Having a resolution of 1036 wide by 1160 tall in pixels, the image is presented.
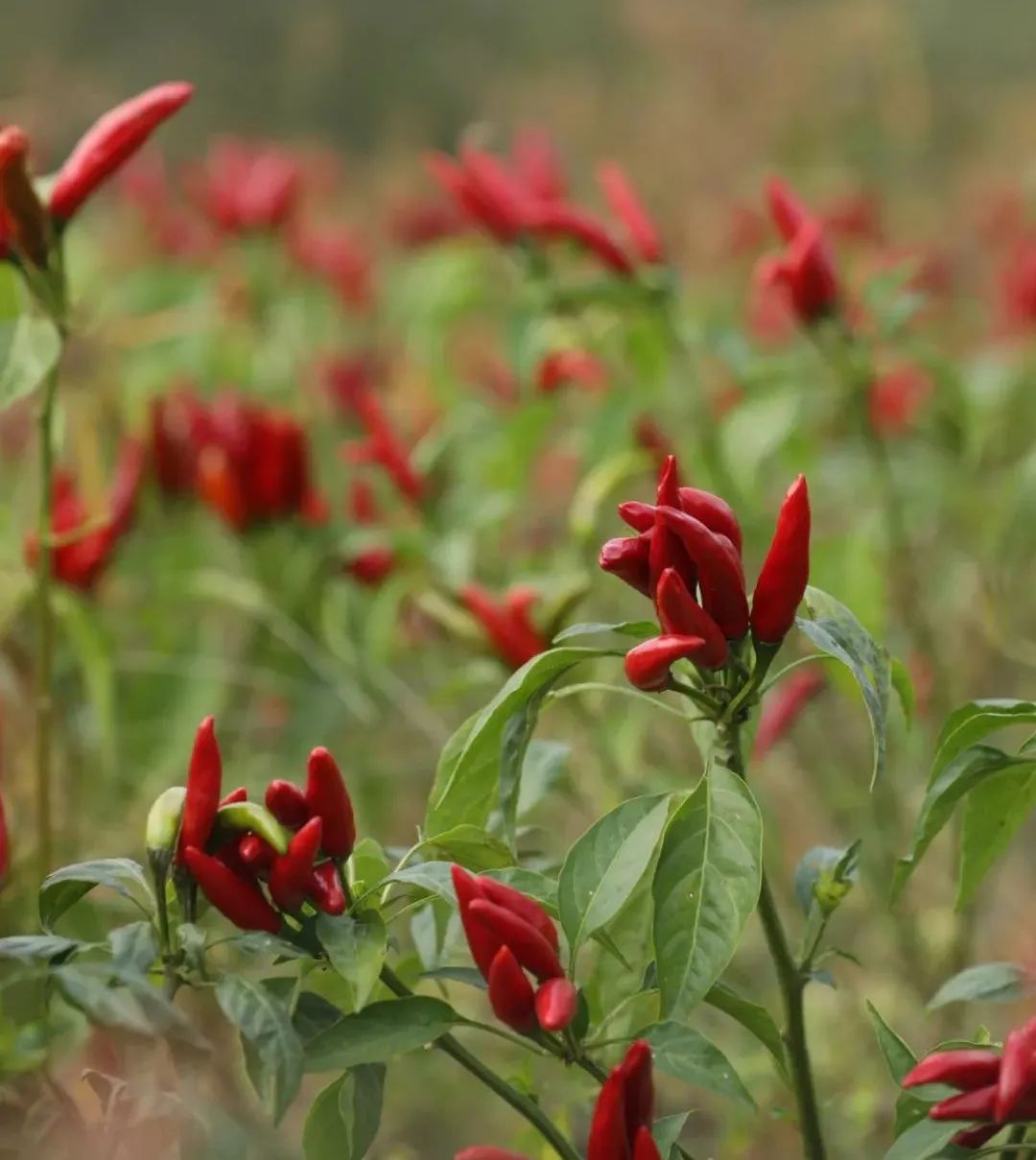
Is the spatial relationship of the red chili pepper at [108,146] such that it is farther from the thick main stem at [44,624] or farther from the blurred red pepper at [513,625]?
the blurred red pepper at [513,625]

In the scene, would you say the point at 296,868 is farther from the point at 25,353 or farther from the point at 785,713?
the point at 785,713

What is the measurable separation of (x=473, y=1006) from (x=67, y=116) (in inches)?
193

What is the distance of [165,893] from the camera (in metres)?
0.67

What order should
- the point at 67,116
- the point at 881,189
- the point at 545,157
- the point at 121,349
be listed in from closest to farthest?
the point at 545,157 < the point at 121,349 < the point at 881,189 < the point at 67,116

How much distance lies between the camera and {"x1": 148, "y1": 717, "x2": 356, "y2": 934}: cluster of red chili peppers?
2.13 feet

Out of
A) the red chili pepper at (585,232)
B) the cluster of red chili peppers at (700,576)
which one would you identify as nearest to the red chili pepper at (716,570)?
the cluster of red chili peppers at (700,576)

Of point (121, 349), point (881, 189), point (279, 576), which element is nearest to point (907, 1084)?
point (279, 576)

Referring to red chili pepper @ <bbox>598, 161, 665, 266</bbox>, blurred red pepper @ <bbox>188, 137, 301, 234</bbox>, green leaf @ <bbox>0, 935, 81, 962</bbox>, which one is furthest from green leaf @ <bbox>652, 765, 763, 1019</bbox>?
blurred red pepper @ <bbox>188, 137, 301, 234</bbox>

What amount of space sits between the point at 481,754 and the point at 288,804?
95mm

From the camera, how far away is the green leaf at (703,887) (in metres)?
0.64

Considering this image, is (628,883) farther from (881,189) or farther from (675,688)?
(881,189)

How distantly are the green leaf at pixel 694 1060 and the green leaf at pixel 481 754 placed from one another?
0.13 metres

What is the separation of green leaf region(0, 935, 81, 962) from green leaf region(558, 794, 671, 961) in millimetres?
184

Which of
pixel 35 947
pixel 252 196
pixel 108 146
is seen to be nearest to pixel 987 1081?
pixel 35 947
